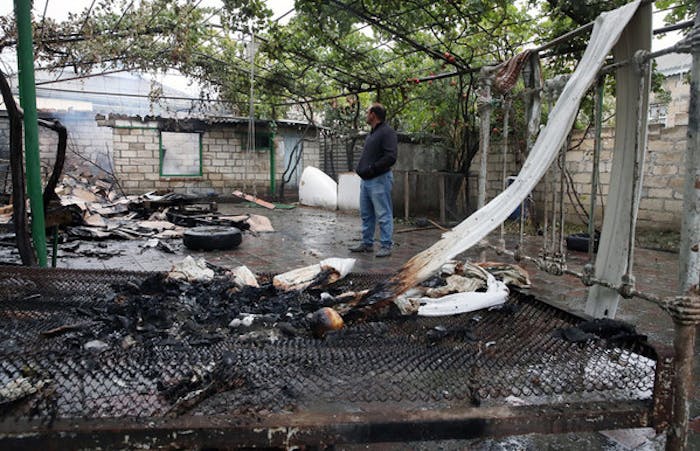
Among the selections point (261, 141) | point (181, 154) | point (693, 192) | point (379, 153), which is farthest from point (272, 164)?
point (693, 192)

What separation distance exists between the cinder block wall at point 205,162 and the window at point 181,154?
0.56 feet

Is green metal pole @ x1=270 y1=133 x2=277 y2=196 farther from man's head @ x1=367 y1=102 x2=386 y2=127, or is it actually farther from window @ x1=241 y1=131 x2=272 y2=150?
man's head @ x1=367 y1=102 x2=386 y2=127

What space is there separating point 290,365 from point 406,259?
4350 millimetres

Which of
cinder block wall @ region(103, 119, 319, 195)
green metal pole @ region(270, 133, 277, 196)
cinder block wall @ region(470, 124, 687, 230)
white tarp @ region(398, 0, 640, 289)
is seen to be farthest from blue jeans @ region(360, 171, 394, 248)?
green metal pole @ region(270, 133, 277, 196)

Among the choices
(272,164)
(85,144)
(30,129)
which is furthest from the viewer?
(272,164)

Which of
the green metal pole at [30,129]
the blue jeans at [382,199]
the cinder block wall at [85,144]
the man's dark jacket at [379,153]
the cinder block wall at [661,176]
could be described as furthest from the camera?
the cinder block wall at [85,144]

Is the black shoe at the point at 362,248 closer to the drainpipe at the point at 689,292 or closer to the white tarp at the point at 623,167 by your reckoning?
the white tarp at the point at 623,167

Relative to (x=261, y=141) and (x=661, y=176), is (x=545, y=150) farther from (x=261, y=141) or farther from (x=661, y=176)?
(x=261, y=141)

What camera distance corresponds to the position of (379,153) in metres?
6.18

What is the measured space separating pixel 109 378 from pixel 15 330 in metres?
0.79

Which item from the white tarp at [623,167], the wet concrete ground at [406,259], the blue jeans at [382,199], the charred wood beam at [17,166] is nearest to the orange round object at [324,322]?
the wet concrete ground at [406,259]

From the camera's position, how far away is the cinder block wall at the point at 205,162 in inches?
589

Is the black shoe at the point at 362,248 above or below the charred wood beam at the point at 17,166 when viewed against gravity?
below

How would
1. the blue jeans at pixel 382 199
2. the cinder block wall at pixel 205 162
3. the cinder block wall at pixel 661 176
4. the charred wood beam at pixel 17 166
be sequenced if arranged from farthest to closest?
the cinder block wall at pixel 205 162 < the cinder block wall at pixel 661 176 < the blue jeans at pixel 382 199 < the charred wood beam at pixel 17 166
